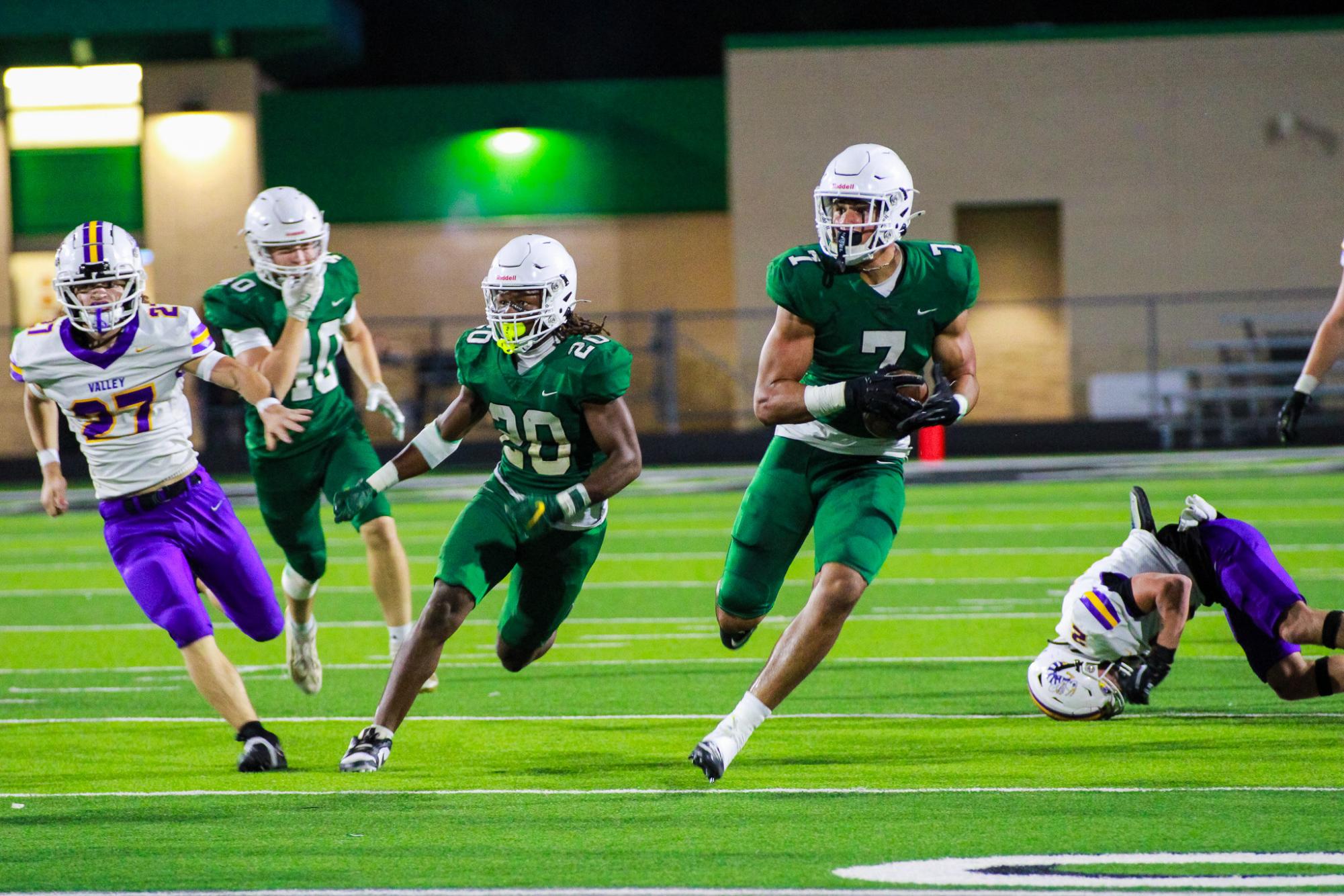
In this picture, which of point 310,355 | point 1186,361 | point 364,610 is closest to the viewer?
point 310,355

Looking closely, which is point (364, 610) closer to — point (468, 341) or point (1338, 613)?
point (468, 341)

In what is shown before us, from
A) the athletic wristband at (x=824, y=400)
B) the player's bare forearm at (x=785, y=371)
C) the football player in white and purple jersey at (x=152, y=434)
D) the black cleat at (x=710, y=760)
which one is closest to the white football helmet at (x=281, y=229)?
the football player in white and purple jersey at (x=152, y=434)

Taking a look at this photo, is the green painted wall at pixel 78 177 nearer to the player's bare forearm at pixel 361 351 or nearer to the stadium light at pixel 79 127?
the stadium light at pixel 79 127

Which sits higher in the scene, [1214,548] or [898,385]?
[898,385]

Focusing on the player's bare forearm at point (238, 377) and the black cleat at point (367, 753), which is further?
the player's bare forearm at point (238, 377)

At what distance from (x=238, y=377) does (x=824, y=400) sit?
174cm

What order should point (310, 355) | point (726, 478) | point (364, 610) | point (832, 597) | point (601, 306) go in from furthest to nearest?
point (601, 306) < point (726, 478) < point (364, 610) < point (310, 355) < point (832, 597)

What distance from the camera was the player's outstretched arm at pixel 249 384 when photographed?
5227mm

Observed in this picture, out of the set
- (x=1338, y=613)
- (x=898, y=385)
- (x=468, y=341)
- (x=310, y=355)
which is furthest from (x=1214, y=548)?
(x=310, y=355)

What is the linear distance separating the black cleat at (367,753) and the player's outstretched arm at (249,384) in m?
0.91

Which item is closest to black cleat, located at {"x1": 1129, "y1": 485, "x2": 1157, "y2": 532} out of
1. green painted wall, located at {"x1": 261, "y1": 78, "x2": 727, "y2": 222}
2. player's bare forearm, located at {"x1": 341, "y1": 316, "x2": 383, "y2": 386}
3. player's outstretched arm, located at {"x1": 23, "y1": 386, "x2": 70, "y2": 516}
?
player's bare forearm, located at {"x1": 341, "y1": 316, "x2": 383, "y2": 386}

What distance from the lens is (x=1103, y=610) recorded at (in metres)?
5.16

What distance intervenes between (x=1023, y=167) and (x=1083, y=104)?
0.94m

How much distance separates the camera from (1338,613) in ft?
16.6
